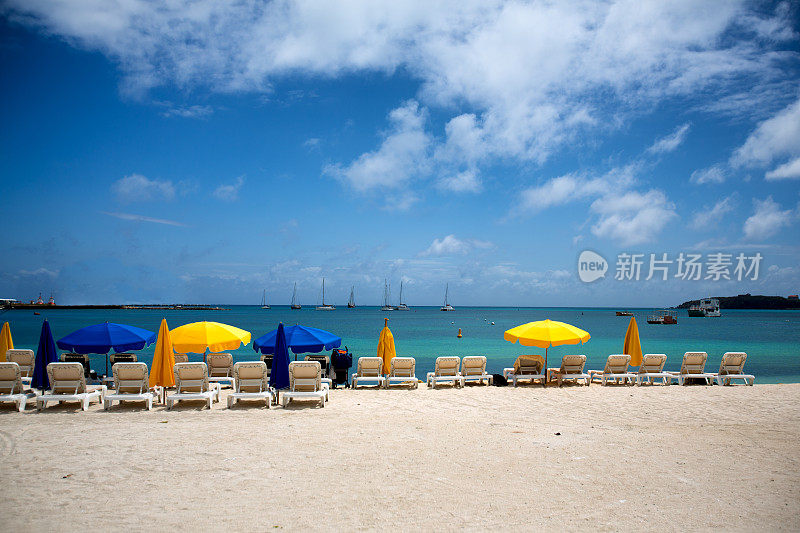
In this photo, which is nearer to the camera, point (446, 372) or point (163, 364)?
point (163, 364)

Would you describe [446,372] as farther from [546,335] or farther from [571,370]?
[571,370]

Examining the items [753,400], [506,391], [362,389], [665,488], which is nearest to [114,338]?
[362,389]

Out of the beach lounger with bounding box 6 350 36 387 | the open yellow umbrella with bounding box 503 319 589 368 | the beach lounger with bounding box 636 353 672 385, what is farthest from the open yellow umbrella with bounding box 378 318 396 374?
the beach lounger with bounding box 6 350 36 387

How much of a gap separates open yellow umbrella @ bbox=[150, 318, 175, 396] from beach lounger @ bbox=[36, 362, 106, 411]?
101cm

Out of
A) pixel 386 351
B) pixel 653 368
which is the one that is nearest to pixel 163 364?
pixel 386 351

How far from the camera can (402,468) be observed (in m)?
6.04

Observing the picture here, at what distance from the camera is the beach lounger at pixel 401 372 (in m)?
12.8

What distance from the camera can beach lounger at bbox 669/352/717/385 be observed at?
13.5m

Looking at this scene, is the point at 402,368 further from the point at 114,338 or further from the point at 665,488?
the point at 665,488

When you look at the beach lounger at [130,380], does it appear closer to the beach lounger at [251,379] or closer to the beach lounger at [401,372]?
the beach lounger at [251,379]

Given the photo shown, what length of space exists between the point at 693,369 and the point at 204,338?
12.4m

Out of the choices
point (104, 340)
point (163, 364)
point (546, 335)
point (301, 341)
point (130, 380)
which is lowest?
point (130, 380)

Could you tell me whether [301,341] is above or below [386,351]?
above

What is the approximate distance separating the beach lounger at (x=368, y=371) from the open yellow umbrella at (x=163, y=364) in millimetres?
4310
